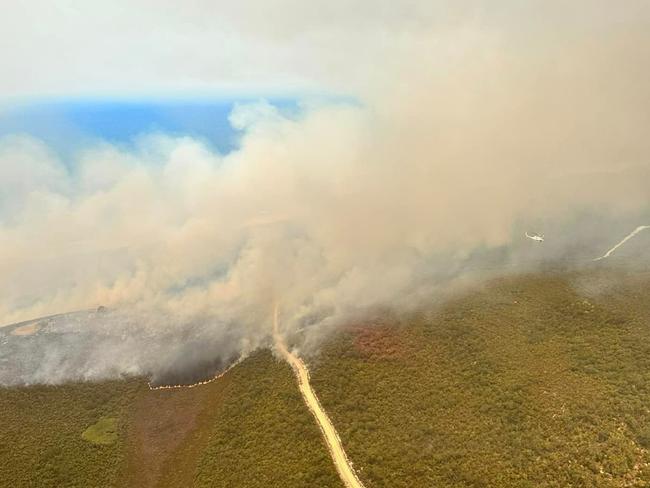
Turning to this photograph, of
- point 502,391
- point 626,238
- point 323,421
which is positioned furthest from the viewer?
point 626,238

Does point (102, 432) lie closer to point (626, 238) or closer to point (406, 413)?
point (406, 413)

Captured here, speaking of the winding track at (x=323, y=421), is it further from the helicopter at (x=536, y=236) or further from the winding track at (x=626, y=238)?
the helicopter at (x=536, y=236)

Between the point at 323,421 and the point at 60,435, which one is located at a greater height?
the point at 323,421

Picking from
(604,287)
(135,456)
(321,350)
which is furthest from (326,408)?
(604,287)

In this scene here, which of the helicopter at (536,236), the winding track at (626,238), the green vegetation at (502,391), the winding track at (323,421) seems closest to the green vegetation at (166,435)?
the winding track at (323,421)

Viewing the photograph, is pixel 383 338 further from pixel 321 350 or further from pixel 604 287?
pixel 604 287

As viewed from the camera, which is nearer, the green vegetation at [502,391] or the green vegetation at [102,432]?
the green vegetation at [502,391]

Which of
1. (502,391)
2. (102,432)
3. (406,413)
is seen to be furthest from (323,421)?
(102,432)
